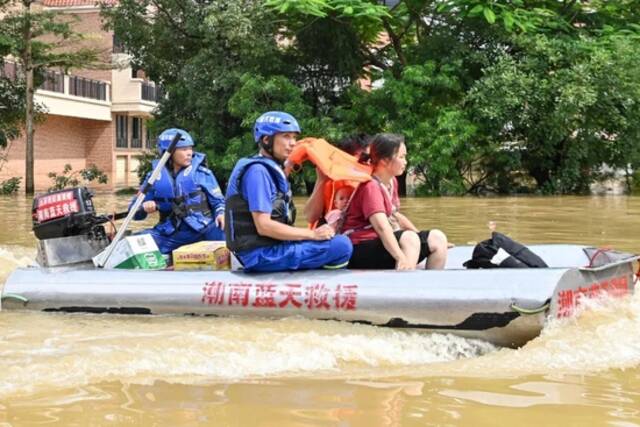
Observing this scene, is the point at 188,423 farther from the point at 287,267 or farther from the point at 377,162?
the point at 377,162

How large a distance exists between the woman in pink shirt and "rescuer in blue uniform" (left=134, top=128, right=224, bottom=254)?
1.46 m

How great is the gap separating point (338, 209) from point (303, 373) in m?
1.54

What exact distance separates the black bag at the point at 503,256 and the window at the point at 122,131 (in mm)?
29640

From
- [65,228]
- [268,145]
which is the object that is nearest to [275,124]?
[268,145]

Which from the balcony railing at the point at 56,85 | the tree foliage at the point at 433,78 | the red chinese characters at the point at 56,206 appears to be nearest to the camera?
A: the red chinese characters at the point at 56,206

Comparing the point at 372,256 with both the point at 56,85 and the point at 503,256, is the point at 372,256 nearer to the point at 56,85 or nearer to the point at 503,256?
the point at 503,256

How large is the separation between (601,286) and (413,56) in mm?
16015

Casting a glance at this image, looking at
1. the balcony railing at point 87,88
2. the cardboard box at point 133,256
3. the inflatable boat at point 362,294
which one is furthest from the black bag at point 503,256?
the balcony railing at point 87,88

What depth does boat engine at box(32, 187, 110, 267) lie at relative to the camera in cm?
596

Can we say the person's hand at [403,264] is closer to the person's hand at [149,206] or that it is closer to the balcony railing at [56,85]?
the person's hand at [149,206]

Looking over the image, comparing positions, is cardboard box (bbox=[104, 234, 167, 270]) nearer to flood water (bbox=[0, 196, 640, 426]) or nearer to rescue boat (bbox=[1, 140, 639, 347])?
rescue boat (bbox=[1, 140, 639, 347])

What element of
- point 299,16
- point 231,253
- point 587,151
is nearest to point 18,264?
point 231,253

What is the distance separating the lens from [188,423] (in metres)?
3.31

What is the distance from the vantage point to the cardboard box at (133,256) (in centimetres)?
587
